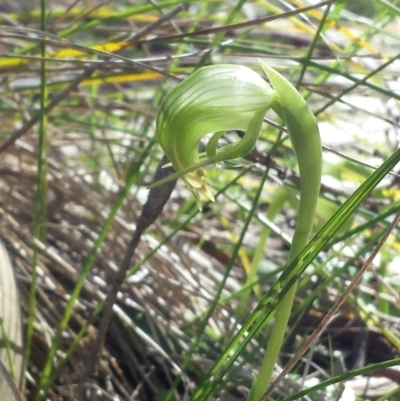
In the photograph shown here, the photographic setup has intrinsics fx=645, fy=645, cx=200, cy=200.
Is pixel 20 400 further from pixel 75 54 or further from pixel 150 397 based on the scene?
pixel 75 54

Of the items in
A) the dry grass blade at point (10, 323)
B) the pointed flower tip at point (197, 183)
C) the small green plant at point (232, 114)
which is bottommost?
the dry grass blade at point (10, 323)

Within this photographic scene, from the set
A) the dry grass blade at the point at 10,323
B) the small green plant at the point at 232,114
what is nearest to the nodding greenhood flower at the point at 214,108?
the small green plant at the point at 232,114

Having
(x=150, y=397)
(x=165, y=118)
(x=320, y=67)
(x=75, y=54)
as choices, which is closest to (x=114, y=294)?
(x=150, y=397)

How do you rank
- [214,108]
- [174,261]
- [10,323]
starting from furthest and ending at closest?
[174,261], [10,323], [214,108]

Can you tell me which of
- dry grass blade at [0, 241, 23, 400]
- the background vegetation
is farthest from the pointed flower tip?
dry grass blade at [0, 241, 23, 400]

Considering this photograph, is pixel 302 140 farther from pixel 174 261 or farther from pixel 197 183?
pixel 174 261

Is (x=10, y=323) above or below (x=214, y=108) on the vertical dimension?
A: below

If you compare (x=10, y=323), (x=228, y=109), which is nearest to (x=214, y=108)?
(x=228, y=109)

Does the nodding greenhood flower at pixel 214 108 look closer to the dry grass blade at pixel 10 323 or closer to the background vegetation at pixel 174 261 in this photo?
Result: the background vegetation at pixel 174 261
